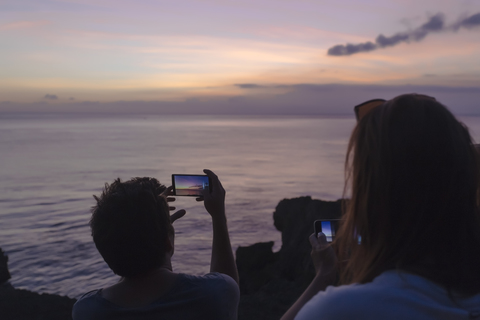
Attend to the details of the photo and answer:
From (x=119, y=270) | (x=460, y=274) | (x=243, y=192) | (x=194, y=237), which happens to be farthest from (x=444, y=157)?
(x=243, y=192)

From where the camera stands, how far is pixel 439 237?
128 centimetres

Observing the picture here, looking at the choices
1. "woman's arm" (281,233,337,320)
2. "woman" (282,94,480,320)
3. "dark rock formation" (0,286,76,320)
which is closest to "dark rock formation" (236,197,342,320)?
"dark rock formation" (0,286,76,320)

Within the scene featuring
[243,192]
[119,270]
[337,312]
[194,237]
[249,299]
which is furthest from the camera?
[243,192]

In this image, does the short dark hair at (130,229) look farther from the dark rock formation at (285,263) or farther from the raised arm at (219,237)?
the dark rock formation at (285,263)

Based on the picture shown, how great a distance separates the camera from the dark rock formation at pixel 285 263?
6832 millimetres

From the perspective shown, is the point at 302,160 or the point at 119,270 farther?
the point at 302,160

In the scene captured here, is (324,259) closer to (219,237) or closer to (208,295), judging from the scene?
(208,295)

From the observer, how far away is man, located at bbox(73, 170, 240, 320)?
2016 mm

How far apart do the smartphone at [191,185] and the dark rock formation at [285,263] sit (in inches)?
151

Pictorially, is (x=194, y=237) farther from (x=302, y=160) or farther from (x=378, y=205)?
(x=302, y=160)

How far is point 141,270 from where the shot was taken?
206 cm

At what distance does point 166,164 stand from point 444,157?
33.9m

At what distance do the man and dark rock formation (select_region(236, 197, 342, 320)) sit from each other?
15.2 ft

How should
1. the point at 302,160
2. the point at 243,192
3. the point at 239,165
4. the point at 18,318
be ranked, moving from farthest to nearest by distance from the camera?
1. the point at 302,160
2. the point at 239,165
3. the point at 243,192
4. the point at 18,318
